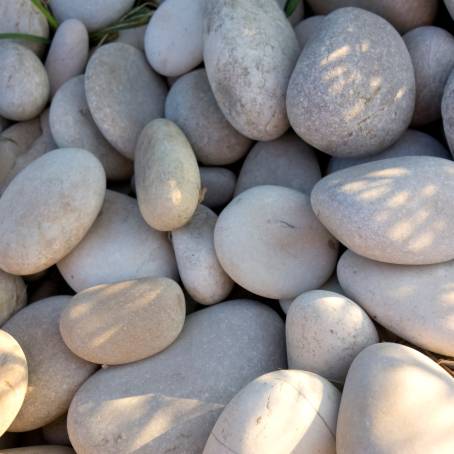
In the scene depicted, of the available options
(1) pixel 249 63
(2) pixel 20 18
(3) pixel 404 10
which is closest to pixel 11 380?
(1) pixel 249 63

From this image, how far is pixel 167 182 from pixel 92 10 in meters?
0.75

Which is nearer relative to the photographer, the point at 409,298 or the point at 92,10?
the point at 409,298

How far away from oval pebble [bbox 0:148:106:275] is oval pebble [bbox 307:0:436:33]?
78cm

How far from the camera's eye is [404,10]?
1402 millimetres

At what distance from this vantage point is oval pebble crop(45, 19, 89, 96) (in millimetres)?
1620

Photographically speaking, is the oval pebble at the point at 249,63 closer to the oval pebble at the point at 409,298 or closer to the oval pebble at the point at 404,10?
the oval pebble at the point at 404,10

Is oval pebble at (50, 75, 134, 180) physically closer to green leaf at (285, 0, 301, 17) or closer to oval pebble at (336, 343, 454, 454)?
green leaf at (285, 0, 301, 17)

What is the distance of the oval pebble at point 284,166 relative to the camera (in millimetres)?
1390

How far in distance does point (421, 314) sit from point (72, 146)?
962 millimetres

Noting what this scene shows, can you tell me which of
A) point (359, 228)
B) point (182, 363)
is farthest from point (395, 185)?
point (182, 363)

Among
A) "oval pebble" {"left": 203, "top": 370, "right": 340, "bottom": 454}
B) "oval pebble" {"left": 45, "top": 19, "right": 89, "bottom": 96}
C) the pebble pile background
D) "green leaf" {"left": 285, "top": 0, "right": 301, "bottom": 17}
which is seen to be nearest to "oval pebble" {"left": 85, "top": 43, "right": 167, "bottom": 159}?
the pebble pile background

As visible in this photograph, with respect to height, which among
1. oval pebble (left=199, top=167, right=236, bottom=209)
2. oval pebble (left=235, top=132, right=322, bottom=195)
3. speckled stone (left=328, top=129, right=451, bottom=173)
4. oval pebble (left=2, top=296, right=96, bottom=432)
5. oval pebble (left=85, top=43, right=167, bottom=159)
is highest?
oval pebble (left=85, top=43, right=167, bottom=159)

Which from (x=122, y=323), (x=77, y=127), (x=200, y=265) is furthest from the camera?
(x=77, y=127)

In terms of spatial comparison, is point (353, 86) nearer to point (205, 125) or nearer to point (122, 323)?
point (205, 125)
